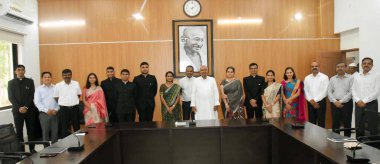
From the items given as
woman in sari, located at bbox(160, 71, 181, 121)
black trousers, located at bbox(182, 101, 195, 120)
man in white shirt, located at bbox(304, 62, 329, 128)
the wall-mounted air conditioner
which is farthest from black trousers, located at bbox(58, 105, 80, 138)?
man in white shirt, located at bbox(304, 62, 329, 128)

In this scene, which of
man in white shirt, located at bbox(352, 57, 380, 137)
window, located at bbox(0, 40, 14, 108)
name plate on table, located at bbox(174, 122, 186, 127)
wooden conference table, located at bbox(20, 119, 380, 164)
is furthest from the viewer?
window, located at bbox(0, 40, 14, 108)

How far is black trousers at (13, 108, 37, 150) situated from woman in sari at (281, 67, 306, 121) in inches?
163

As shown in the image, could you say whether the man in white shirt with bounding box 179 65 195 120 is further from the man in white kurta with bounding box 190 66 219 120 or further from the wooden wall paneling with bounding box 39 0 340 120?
the wooden wall paneling with bounding box 39 0 340 120

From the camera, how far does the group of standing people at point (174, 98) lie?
4.94 meters

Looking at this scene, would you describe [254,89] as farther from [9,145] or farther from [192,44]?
[9,145]

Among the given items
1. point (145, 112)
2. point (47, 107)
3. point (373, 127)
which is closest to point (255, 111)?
point (145, 112)

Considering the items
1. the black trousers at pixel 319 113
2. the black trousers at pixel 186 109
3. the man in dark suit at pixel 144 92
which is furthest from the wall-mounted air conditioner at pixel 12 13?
the black trousers at pixel 319 113

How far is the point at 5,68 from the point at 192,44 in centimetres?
368

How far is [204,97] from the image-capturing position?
16.3 feet

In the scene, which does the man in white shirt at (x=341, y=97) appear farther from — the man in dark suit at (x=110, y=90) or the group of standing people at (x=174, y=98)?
the man in dark suit at (x=110, y=90)

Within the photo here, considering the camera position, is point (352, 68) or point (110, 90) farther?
Result: point (352, 68)

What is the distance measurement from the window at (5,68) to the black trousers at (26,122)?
935mm

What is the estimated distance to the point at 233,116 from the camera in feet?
16.5

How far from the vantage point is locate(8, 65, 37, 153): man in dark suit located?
195 inches
